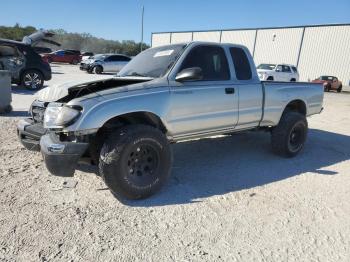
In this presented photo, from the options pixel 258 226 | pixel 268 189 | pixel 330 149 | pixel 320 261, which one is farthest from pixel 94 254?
pixel 330 149

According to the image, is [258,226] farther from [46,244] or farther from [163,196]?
[46,244]

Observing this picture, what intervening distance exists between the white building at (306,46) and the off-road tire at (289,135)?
27243mm

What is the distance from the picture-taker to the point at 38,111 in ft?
15.1

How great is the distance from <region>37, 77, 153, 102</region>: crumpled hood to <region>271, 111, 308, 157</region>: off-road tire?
2.71 m

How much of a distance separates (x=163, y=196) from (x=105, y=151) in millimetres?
915

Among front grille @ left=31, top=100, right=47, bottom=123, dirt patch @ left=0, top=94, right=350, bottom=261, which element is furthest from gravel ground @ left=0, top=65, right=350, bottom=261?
front grille @ left=31, top=100, right=47, bottom=123

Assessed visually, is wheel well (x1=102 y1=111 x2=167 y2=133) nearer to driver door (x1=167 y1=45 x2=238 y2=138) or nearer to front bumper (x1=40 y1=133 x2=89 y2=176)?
driver door (x1=167 y1=45 x2=238 y2=138)

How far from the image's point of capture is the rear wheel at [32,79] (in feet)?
41.4

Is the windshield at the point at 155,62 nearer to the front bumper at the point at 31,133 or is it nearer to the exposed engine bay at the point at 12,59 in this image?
the front bumper at the point at 31,133

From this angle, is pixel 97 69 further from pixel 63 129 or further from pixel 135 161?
pixel 63 129

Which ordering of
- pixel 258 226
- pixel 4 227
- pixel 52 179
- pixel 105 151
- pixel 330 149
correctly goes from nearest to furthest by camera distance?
pixel 4 227, pixel 258 226, pixel 105 151, pixel 52 179, pixel 330 149

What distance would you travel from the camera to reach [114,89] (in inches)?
158

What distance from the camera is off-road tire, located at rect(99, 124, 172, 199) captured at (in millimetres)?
3820

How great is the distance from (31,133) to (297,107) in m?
4.76
